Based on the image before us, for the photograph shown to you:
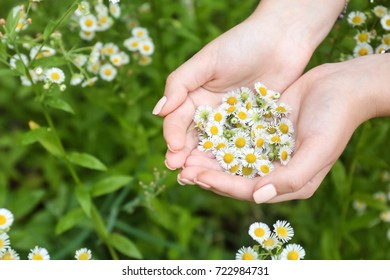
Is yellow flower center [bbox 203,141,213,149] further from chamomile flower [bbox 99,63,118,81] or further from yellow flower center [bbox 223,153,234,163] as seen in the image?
chamomile flower [bbox 99,63,118,81]

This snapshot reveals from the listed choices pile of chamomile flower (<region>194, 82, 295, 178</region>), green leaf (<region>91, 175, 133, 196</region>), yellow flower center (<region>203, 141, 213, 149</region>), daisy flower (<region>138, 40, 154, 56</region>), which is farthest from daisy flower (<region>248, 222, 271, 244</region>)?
daisy flower (<region>138, 40, 154, 56</region>)

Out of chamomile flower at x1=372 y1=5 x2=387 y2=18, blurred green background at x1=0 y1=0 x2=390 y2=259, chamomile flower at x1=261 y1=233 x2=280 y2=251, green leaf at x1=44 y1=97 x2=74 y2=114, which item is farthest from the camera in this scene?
blurred green background at x1=0 y1=0 x2=390 y2=259

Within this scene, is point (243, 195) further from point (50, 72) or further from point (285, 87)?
point (50, 72)

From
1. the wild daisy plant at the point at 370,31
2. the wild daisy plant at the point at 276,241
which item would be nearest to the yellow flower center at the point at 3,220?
the wild daisy plant at the point at 276,241

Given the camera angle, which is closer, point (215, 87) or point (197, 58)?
point (197, 58)

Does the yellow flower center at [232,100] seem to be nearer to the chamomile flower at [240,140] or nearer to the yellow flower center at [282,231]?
the chamomile flower at [240,140]
